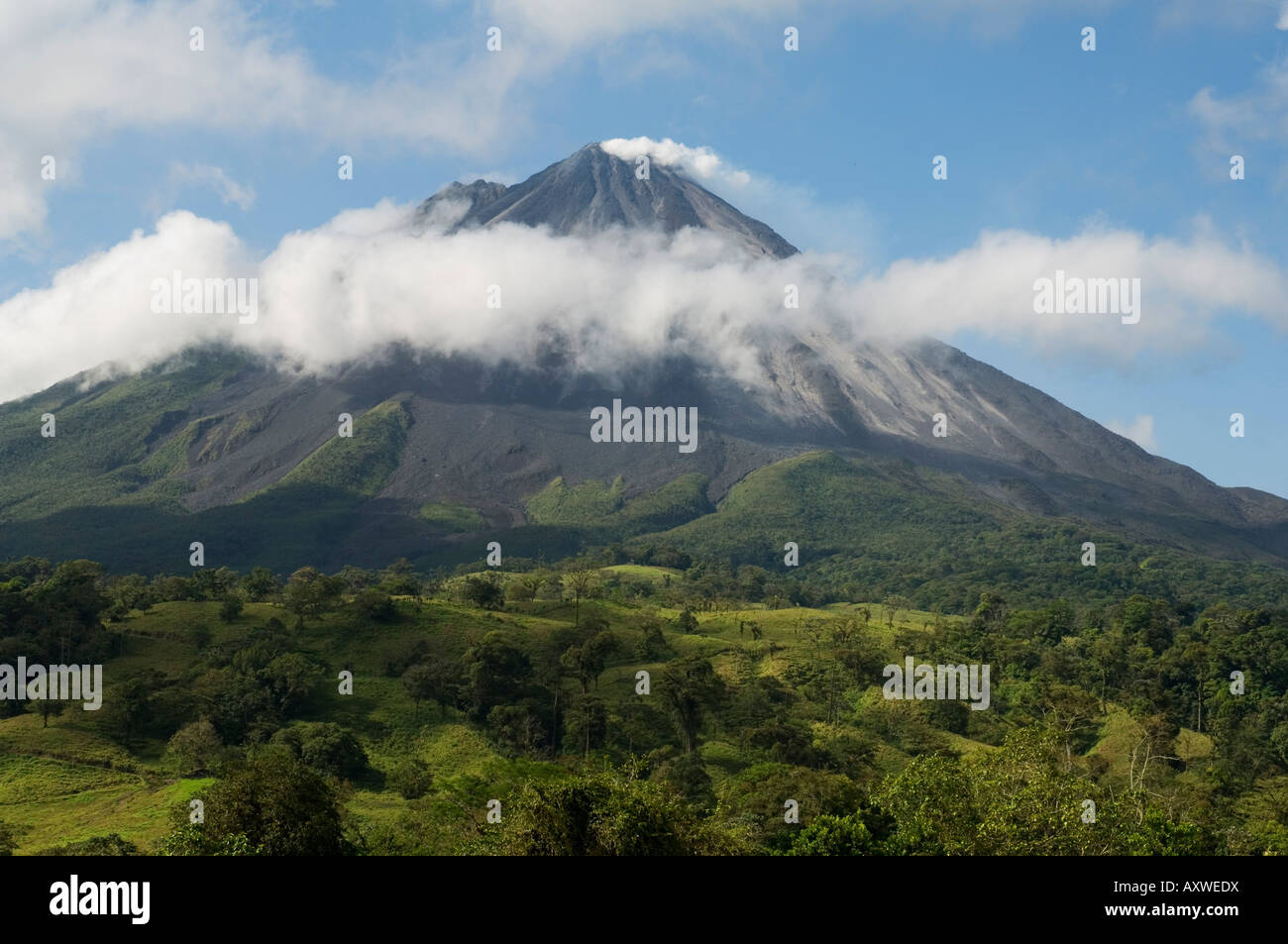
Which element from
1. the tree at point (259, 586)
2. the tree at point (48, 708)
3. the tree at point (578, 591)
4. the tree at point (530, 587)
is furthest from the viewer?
the tree at point (530, 587)

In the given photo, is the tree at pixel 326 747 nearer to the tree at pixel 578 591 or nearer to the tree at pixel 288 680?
the tree at pixel 288 680

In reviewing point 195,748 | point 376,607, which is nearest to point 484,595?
point 376,607

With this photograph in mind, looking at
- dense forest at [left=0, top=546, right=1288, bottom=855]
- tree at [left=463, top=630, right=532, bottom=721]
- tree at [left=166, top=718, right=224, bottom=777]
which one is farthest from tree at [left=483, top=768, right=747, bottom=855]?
tree at [left=463, top=630, right=532, bottom=721]

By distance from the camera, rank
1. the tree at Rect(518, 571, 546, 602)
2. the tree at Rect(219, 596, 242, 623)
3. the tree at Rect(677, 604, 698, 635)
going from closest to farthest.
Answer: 1. the tree at Rect(219, 596, 242, 623)
2. the tree at Rect(677, 604, 698, 635)
3. the tree at Rect(518, 571, 546, 602)

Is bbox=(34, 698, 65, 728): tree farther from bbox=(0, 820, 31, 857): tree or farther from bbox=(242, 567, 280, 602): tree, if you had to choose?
bbox=(242, 567, 280, 602): tree

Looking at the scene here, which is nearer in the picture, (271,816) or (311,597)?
(271,816)

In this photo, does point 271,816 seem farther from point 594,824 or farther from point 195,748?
point 195,748

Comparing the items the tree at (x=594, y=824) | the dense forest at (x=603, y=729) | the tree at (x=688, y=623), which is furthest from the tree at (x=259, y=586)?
the tree at (x=594, y=824)

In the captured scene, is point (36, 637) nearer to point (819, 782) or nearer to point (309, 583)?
point (309, 583)
